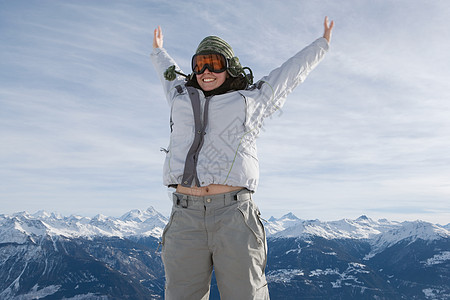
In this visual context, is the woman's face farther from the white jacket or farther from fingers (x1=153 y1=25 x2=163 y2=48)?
fingers (x1=153 y1=25 x2=163 y2=48)

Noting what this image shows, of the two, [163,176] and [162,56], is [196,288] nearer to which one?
[163,176]

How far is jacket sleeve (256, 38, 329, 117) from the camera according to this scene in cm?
579

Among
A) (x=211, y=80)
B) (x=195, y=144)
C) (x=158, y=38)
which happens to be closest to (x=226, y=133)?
(x=195, y=144)

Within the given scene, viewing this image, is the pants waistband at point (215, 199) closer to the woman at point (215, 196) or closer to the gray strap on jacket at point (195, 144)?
the woman at point (215, 196)

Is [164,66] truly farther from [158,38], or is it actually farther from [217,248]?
[217,248]

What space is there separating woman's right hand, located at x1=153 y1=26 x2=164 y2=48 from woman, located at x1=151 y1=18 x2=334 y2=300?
203 cm

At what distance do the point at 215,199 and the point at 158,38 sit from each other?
3.73 metres

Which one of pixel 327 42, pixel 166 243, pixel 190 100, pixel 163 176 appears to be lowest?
pixel 166 243

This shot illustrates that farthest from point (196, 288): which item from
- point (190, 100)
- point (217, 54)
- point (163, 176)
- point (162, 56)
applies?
point (162, 56)

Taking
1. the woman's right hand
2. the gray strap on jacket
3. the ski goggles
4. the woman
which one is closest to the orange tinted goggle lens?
the ski goggles

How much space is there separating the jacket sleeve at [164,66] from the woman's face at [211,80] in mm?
516

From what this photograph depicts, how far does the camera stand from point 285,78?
5.88 metres

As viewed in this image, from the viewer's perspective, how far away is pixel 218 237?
5066 mm

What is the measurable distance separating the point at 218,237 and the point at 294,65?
9.12 feet
